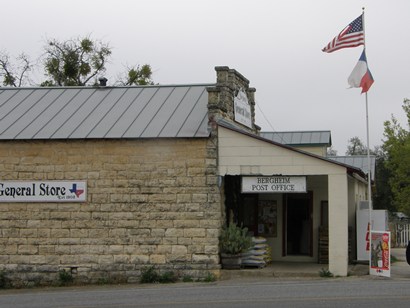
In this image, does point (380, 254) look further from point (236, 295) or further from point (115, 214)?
point (115, 214)

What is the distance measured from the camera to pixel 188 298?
41.7ft

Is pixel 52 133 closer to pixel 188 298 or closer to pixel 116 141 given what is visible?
pixel 116 141

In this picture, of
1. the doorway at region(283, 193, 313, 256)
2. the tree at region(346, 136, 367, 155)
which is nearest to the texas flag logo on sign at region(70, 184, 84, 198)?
the doorway at region(283, 193, 313, 256)

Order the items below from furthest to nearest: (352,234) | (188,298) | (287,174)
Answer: (352,234)
(287,174)
(188,298)

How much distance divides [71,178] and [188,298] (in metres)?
6.12

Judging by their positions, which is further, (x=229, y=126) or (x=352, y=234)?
(x=352, y=234)

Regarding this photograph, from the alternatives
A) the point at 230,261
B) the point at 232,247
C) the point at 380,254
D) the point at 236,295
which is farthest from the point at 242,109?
the point at 236,295

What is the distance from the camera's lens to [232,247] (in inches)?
655

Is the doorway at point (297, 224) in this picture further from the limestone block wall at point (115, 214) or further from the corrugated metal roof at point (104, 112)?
the limestone block wall at point (115, 214)

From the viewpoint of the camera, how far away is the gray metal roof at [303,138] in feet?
94.8

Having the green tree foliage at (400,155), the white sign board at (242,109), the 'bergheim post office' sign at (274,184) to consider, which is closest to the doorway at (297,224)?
the white sign board at (242,109)

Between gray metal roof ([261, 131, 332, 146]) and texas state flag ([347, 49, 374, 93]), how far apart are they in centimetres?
1134

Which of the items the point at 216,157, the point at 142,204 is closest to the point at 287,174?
the point at 216,157

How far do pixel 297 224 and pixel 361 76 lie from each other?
5740mm
